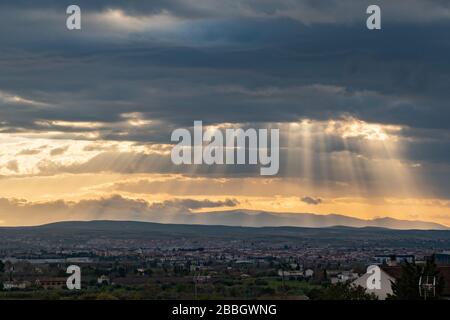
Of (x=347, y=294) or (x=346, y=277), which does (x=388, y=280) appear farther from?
(x=346, y=277)

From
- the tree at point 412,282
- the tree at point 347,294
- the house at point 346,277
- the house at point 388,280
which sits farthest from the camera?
the house at point 346,277

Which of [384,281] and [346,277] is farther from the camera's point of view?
[346,277]

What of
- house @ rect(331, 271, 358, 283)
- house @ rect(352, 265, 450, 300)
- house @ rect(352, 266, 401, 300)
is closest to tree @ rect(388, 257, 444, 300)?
house @ rect(352, 265, 450, 300)

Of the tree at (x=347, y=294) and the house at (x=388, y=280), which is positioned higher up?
the house at (x=388, y=280)

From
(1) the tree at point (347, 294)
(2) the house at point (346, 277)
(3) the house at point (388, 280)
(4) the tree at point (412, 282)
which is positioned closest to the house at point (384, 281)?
(3) the house at point (388, 280)

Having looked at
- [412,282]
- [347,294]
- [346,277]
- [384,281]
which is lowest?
[347,294]

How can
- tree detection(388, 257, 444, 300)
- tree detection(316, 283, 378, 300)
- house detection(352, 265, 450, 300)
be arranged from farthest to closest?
house detection(352, 265, 450, 300)
tree detection(316, 283, 378, 300)
tree detection(388, 257, 444, 300)

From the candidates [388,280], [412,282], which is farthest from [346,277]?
[412,282]

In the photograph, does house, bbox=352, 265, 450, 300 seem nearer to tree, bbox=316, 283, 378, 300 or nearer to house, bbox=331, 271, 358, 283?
tree, bbox=316, 283, 378, 300

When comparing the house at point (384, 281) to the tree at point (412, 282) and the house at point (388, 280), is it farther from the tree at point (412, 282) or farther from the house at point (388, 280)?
the tree at point (412, 282)

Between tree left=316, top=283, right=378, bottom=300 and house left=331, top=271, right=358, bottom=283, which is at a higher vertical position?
house left=331, top=271, right=358, bottom=283
